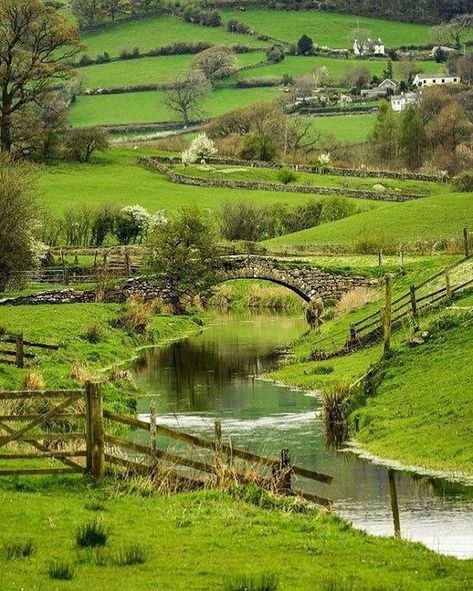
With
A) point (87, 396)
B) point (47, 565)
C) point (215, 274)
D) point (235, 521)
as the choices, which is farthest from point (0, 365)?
point (215, 274)

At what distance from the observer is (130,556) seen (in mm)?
24812

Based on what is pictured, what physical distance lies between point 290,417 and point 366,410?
9.18ft

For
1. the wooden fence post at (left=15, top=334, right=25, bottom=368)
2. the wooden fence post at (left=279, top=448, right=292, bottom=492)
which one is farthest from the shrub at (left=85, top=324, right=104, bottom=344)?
the wooden fence post at (left=279, top=448, right=292, bottom=492)

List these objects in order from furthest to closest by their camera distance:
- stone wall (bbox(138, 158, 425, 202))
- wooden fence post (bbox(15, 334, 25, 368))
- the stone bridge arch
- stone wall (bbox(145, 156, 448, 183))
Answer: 1. stone wall (bbox(145, 156, 448, 183))
2. stone wall (bbox(138, 158, 425, 202))
3. the stone bridge arch
4. wooden fence post (bbox(15, 334, 25, 368))

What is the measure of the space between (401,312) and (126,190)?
79.9 meters

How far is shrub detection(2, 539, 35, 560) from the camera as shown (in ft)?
80.4

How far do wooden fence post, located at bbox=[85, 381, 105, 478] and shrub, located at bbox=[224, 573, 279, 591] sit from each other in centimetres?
824

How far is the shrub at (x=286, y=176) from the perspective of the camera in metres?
156

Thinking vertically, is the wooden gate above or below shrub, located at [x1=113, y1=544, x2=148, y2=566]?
above

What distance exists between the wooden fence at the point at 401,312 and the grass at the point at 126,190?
6121cm

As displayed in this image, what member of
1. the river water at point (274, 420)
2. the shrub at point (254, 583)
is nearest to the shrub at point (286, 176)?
the river water at point (274, 420)

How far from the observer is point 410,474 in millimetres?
38625

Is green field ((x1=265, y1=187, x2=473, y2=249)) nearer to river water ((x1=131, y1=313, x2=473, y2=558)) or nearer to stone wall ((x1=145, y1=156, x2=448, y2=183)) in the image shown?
river water ((x1=131, y1=313, x2=473, y2=558))

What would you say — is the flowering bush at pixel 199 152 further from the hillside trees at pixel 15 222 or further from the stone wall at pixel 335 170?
the hillside trees at pixel 15 222
